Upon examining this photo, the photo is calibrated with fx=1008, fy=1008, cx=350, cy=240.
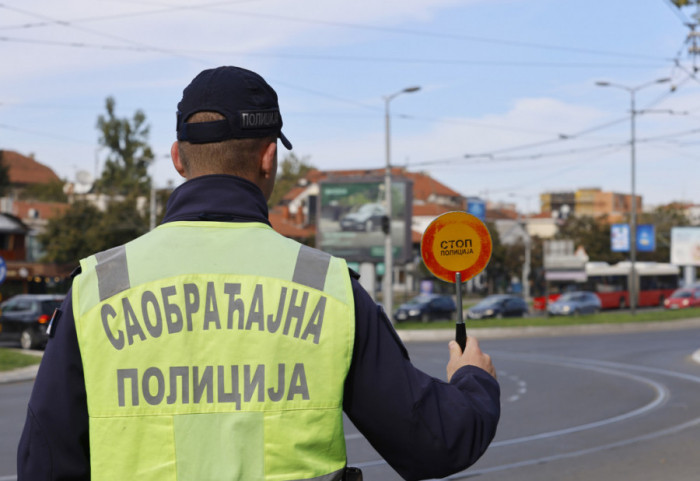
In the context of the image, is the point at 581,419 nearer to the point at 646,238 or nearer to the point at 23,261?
the point at 646,238

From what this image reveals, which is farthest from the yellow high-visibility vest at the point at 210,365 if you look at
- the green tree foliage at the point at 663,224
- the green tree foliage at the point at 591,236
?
the green tree foliage at the point at 663,224

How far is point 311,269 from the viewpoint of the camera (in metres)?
1.88

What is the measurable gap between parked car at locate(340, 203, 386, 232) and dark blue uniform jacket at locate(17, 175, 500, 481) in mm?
38266

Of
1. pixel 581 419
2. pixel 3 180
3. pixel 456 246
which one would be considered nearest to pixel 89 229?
pixel 3 180

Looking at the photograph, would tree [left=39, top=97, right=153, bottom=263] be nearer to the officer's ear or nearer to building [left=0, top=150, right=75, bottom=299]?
building [left=0, top=150, right=75, bottom=299]

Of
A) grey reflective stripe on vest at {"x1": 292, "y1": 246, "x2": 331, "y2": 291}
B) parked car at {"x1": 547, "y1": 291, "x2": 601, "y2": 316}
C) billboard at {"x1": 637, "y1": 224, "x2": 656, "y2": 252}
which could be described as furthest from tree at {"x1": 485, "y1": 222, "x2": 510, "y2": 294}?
grey reflective stripe on vest at {"x1": 292, "y1": 246, "x2": 331, "y2": 291}

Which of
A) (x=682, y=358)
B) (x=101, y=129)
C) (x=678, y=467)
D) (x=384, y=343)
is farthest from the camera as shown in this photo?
(x=101, y=129)

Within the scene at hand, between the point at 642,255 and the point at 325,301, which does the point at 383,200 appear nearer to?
the point at 325,301

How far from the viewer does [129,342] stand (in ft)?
5.85

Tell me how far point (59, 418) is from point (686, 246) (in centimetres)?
6259

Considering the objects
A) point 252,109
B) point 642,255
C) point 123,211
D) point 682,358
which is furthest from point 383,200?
point 642,255

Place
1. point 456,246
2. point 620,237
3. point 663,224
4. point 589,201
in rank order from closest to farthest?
1. point 456,246
2. point 620,237
3. point 663,224
4. point 589,201

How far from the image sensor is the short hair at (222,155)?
197 centimetres

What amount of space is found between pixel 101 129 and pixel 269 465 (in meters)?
74.7
